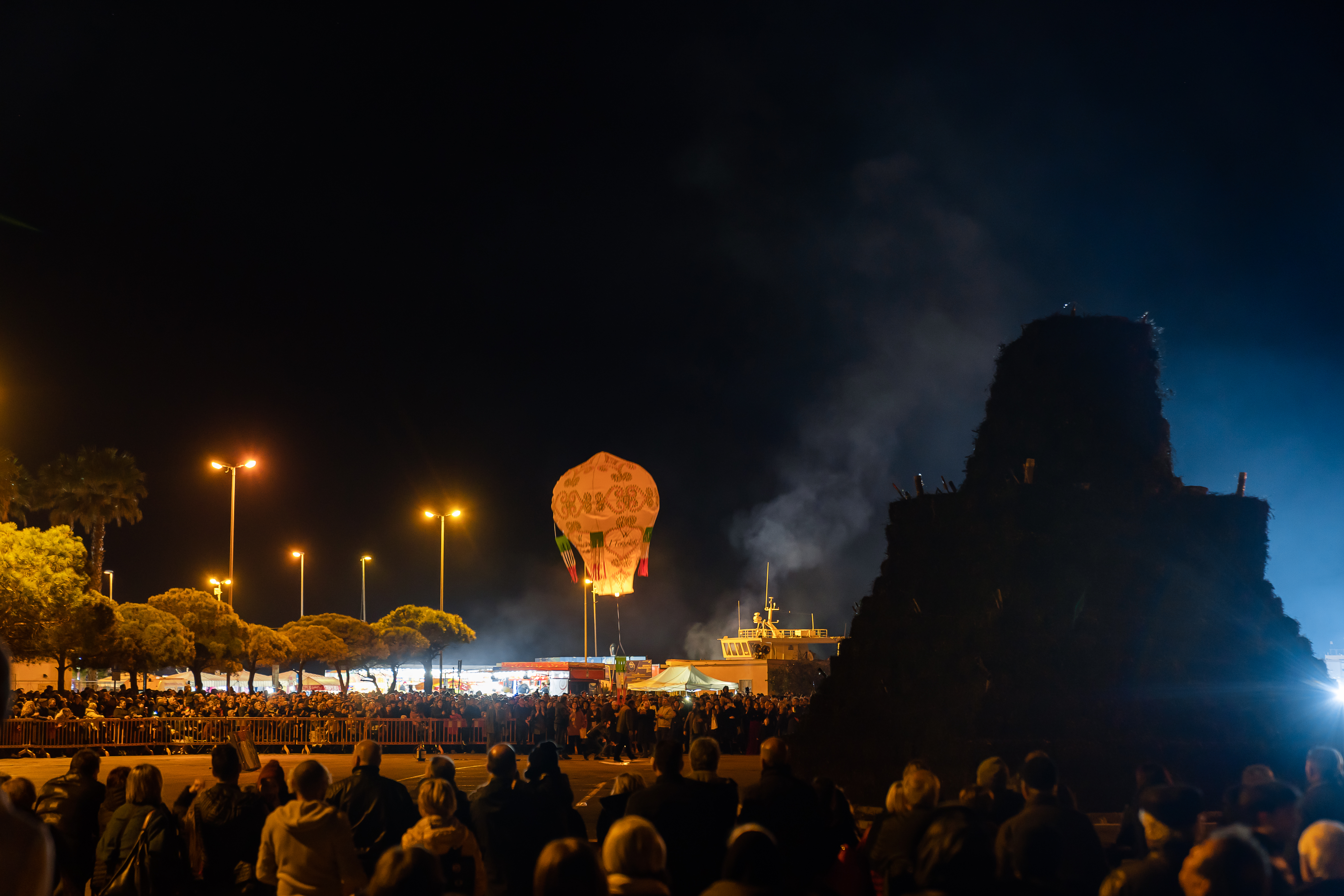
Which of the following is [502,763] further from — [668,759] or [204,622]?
[204,622]

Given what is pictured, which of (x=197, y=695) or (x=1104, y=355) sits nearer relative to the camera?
(x=1104, y=355)

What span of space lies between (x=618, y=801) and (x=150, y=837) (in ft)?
9.82

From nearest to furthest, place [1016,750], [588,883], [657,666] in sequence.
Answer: [588,883]
[1016,750]
[657,666]

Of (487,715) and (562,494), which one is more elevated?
(562,494)

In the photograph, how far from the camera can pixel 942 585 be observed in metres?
14.4

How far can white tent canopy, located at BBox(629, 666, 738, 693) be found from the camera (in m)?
47.4

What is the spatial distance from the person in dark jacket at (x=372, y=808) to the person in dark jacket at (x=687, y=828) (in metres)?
1.63

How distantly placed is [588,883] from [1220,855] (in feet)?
7.55

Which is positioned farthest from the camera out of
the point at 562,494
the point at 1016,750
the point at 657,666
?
the point at 657,666

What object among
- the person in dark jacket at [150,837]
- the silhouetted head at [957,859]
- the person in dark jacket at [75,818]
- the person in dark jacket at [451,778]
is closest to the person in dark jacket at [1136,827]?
the silhouetted head at [957,859]

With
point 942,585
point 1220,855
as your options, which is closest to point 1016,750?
point 942,585

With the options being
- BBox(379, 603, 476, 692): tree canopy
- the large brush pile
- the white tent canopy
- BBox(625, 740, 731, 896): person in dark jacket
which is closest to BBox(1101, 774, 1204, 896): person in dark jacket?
→ BBox(625, 740, 731, 896): person in dark jacket

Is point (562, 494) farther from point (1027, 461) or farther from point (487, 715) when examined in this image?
point (1027, 461)

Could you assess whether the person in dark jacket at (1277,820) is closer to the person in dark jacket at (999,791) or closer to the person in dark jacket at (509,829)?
the person in dark jacket at (999,791)
